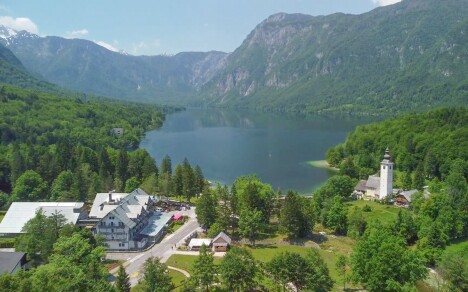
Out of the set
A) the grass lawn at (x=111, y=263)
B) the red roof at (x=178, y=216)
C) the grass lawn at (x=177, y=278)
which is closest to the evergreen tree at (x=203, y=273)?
the grass lawn at (x=177, y=278)

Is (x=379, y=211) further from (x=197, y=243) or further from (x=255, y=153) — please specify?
(x=255, y=153)

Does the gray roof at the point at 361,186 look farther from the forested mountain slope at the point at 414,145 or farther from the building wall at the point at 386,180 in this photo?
the forested mountain slope at the point at 414,145

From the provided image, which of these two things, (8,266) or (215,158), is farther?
(215,158)

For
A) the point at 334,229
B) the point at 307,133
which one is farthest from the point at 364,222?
the point at 307,133

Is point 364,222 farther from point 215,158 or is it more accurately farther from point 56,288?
point 215,158

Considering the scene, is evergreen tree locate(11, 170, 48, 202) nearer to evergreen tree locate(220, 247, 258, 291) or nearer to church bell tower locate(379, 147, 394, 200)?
evergreen tree locate(220, 247, 258, 291)
